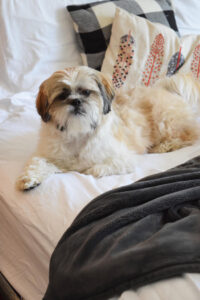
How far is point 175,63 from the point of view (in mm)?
2107

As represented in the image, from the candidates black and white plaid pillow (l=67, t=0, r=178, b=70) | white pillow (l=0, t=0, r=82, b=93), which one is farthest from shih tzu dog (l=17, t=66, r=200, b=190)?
white pillow (l=0, t=0, r=82, b=93)

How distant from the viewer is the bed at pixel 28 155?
42.7 inches

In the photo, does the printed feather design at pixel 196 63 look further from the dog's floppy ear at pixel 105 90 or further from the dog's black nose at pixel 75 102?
the dog's black nose at pixel 75 102

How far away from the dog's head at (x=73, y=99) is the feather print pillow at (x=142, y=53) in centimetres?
67

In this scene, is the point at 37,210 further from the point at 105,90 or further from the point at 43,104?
the point at 105,90

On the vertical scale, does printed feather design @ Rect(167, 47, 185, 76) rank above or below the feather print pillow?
below

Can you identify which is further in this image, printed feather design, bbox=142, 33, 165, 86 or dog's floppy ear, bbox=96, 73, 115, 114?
printed feather design, bbox=142, 33, 165, 86

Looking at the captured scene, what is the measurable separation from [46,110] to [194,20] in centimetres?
183

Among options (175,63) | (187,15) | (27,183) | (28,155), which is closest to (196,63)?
(175,63)

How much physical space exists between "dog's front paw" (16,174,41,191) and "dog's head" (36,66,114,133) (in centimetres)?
31

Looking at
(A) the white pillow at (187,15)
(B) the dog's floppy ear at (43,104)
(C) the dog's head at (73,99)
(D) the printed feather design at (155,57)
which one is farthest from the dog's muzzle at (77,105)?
(A) the white pillow at (187,15)

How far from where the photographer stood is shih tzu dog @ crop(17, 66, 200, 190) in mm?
1365

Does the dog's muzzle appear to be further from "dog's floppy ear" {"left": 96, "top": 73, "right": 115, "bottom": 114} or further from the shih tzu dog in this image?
"dog's floppy ear" {"left": 96, "top": 73, "right": 115, "bottom": 114}

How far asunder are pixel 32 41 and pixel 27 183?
3.97ft
